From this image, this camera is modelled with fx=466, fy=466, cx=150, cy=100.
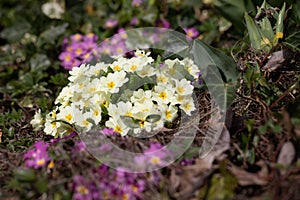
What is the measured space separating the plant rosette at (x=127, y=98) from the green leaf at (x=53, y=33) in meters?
1.10

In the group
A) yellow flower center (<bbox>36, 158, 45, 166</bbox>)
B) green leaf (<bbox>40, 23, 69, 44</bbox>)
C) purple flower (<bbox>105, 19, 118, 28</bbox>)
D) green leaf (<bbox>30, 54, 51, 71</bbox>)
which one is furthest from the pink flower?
yellow flower center (<bbox>36, 158, 45, 166</bbox>)

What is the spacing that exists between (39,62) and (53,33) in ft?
0.79

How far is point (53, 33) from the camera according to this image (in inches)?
119

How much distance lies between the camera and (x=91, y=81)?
1978 mm

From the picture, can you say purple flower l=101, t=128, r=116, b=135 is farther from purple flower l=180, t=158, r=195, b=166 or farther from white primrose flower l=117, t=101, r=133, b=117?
purple flower l=180, t=158, r=195, b=166

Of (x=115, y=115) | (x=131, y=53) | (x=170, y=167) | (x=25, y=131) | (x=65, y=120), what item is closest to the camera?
(x=170, y=167)

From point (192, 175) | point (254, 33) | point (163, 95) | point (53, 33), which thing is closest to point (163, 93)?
point (163, 95)

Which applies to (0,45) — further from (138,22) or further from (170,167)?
(170,167)

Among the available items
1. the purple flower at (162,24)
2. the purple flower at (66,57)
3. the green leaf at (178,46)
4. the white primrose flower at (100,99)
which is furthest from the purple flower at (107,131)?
the purple flower at (162,24)

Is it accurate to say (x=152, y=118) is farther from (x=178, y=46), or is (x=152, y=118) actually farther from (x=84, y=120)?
(x=178, y=46)

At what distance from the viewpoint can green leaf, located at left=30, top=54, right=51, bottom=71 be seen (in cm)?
288

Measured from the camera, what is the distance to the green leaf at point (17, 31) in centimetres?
313

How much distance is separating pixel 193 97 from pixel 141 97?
0.24 m

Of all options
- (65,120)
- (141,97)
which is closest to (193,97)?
(141,97)
